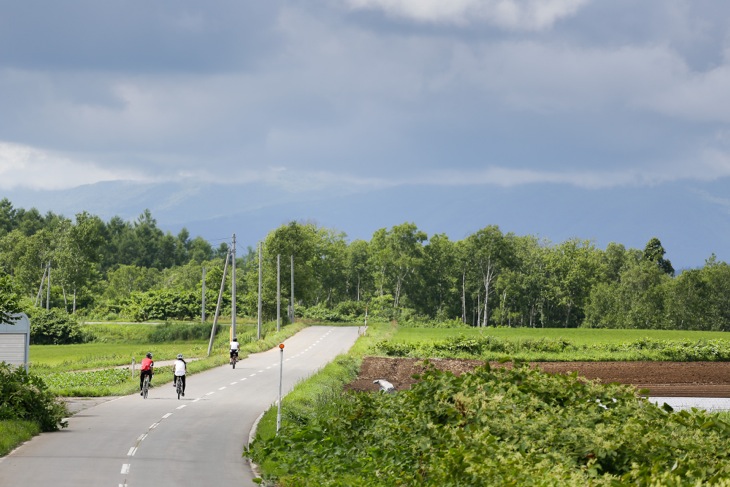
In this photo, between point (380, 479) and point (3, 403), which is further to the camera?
point (3, 403)

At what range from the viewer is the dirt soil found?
45.8m

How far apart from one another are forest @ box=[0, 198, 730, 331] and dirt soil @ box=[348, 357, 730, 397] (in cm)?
4291

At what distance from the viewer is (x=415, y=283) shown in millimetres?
130375

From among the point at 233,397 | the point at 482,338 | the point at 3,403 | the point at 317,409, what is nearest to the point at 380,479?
the point at 317,409

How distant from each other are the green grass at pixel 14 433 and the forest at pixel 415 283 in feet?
226

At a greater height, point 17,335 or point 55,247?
point 55,247

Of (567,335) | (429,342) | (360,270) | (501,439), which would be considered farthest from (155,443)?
(360,270)

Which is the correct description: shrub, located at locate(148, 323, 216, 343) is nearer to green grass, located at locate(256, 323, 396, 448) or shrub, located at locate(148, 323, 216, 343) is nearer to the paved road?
green grass, located at locate(256, 323, 396, 448)

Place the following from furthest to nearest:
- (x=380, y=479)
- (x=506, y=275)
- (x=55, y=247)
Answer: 1. (x=55, y=247)
2. (x=506, y=275)
3. (x=380, y=479)

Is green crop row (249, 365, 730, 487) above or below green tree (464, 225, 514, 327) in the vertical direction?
below

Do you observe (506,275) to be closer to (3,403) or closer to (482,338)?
(482,338)

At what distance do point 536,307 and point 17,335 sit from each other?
9677 centimetres

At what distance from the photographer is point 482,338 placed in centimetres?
6462

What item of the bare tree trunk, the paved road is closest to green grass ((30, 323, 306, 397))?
the paved road
